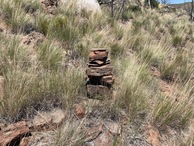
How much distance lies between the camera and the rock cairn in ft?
10.3

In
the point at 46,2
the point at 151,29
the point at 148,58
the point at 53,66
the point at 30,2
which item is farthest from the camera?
the point at 151,29

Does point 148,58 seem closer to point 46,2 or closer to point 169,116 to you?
point 169,116

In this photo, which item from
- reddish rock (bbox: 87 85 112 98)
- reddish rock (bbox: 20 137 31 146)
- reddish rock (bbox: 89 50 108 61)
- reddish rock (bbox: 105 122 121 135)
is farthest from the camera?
reddish rock (bbox: 89 50 108 61)

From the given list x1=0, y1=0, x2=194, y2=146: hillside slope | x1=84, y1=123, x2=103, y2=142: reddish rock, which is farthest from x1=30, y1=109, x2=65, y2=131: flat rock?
x1=84, y1=123, x2=103, y2=142: reddish rock

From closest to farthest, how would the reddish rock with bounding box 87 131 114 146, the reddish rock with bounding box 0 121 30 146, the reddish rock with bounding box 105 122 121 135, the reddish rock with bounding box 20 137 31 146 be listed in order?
the reddish rock with bounding box 0 121 30 146, the reddish rock with bounding box 20 137 31 146, the reddish rock with bounding box 87 131 114 146, the reddish rock with bounding box 105 122 121 135

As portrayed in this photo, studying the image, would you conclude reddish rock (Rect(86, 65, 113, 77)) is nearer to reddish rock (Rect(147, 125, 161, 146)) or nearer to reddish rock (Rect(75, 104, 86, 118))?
reddish rock (Rect(75, 104, 86, 118))

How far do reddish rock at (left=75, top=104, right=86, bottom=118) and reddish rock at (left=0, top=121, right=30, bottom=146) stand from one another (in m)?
0.62

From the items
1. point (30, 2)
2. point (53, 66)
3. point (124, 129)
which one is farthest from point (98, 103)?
point (30, 2)

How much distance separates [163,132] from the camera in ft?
9.67

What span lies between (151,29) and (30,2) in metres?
4.15

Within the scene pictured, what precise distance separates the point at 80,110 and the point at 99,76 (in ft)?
1.90

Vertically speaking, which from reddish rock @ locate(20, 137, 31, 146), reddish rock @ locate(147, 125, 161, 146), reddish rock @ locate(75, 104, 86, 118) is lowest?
reddish rock @ locate(147, 125, 161, 146)

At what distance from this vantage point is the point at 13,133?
221 centimetres

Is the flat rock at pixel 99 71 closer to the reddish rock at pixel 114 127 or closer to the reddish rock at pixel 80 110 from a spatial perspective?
the reddish rock at pixel 80 110
